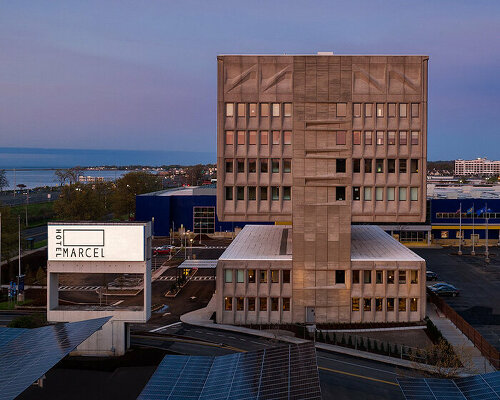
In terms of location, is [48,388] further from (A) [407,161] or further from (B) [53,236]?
(A) [407,161]

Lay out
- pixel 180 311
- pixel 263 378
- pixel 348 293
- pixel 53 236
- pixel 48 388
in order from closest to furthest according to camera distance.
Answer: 1. pixel 263 378
2. pixel 48 388
3. pixel 53 236
4. pixel 348 293
5. pixel 180 311

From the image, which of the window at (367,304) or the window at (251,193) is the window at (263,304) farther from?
the window at (251,193)

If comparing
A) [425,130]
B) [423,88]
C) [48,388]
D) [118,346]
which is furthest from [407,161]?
[48,388]

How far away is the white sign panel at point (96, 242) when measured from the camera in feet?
152

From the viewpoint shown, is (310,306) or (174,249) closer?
(310,306)

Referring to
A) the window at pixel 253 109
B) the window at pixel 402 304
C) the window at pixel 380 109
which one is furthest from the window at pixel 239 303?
the window at pixel 380 109

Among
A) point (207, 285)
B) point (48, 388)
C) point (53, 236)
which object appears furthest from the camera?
point (207, 285)

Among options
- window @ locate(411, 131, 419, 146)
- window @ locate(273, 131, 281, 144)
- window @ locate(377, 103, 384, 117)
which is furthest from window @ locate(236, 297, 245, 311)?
window @ locate(411, 131, 419, 146)

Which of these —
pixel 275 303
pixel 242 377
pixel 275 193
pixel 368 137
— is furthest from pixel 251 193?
pixel 242 377

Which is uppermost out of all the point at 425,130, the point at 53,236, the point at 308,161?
the point at 425,130

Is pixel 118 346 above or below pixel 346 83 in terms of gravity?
below

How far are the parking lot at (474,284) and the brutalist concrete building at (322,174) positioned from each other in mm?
7699

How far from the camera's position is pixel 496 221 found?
117250mm

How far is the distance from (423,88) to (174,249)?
68.9 metres
